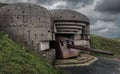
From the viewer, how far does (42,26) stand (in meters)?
12.7

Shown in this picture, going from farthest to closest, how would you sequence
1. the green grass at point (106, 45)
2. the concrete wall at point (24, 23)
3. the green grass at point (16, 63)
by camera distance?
the green grass at point (106, 45)
the concrete wall at point (24, 23)
the green grass at point (16, 63)

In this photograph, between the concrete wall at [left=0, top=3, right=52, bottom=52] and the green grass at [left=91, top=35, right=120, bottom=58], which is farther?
the green grass at [left=91, top=35, right=120, bottom=58]

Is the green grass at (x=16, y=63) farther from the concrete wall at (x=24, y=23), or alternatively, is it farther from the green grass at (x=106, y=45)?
the green grass at (x=106, y=45)

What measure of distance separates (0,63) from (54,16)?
26.9 ft

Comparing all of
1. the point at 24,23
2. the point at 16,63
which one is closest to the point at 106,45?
the point at 24,23

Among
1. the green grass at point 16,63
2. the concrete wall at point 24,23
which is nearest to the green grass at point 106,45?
the concrete wall at point 24,23

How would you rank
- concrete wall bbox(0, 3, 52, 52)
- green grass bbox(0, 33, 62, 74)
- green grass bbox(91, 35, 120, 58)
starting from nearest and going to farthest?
1. green grass bbox(0, 33, 62, 74)
2. concrete wall bbox(0, 3, 52, 52)
3. green grass bbox(91, 35, 120, 58)

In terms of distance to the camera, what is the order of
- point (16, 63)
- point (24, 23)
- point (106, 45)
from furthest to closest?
point (106, 45) < point (24, 23) < point (16, 63)

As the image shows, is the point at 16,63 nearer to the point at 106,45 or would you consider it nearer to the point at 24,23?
the point at 24,23

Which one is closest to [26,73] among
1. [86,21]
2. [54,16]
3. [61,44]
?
[61,44]

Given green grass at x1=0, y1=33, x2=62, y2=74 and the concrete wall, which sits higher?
the concrete wall

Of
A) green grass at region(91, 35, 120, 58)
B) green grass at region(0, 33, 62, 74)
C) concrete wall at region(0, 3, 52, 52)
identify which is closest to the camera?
green grass at region(0, 33, 62, 74)

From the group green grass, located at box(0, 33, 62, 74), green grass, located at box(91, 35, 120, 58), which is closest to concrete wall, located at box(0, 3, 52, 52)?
green grass, located at box(0, 33, 62, 74)

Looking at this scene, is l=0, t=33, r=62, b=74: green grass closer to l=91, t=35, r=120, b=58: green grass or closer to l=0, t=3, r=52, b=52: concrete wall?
l=0, t=3, r=52, b=52: concrete wall
